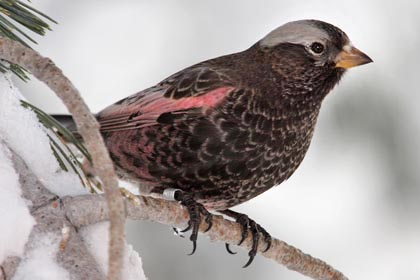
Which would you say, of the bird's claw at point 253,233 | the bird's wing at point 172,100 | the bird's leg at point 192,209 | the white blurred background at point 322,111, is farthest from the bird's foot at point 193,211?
the white blurred background at point 322,111

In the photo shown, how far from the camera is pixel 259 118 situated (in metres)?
2.94

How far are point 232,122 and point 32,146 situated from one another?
1.21 m

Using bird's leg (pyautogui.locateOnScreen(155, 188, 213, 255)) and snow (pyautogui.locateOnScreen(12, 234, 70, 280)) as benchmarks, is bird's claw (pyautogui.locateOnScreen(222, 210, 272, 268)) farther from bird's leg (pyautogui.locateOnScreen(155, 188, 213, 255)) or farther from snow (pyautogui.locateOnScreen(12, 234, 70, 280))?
snow (pyautogui.locateOnScreen(12, 234, 70, 280))

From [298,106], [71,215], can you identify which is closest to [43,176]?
[71,215]

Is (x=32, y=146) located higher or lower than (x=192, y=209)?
higher

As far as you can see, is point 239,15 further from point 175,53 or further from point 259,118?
point 259,118

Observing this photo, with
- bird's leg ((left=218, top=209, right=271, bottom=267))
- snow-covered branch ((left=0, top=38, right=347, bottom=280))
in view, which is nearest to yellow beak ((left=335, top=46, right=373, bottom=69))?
bird's leg ((left=218, top=209, right=271, bottom=267))

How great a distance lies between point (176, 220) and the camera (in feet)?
6.73

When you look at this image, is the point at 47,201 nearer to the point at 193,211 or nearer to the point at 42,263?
the point at 42,263

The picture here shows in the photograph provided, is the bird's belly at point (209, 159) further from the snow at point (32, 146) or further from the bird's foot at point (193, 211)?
the snow at point (32, 146)

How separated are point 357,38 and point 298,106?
215cm

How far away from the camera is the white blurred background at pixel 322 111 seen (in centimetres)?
452

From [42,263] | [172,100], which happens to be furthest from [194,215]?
[42,263]

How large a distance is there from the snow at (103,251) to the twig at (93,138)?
0.30m
